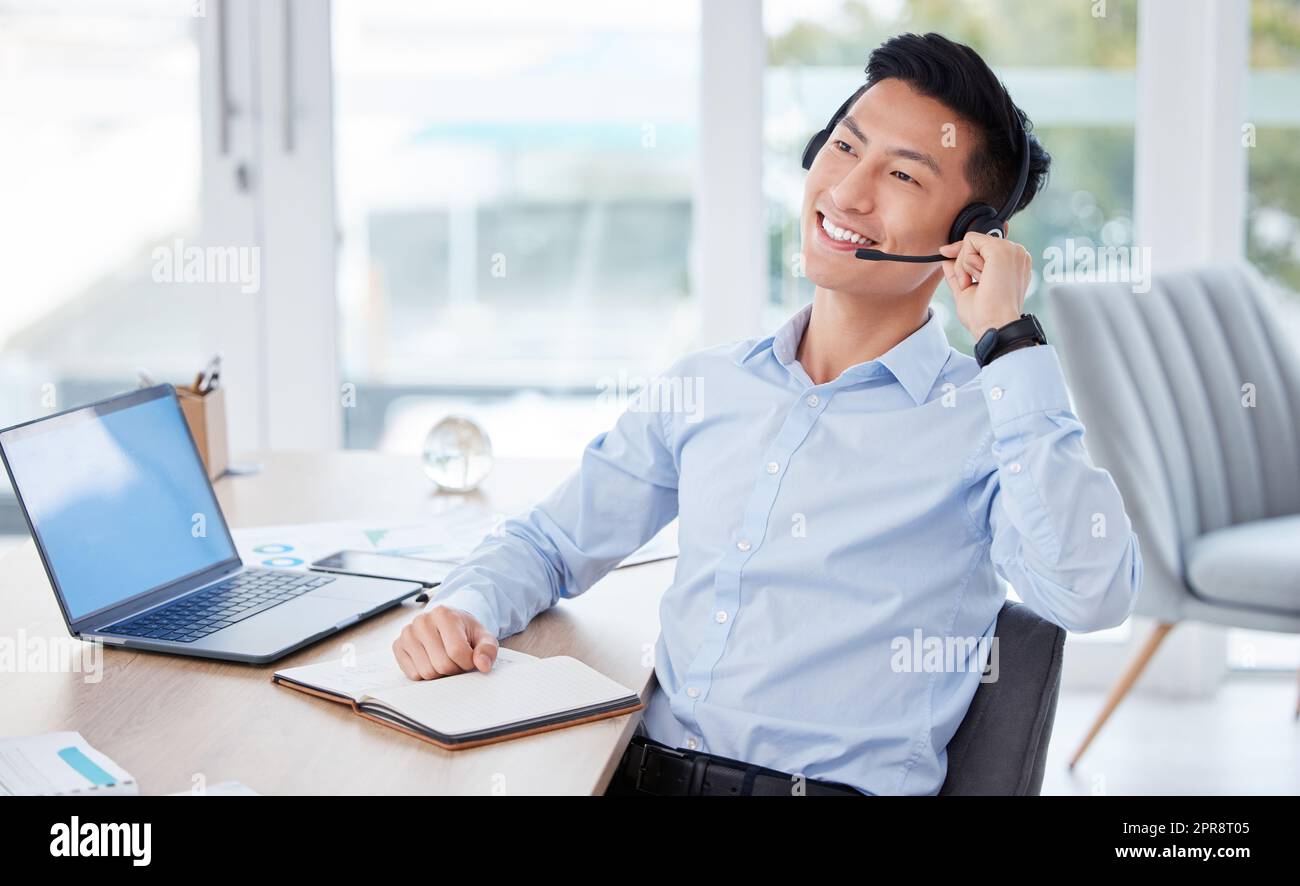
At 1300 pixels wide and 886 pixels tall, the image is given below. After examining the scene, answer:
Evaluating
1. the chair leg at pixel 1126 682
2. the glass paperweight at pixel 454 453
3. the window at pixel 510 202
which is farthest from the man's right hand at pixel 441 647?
the window at pixel 510 202

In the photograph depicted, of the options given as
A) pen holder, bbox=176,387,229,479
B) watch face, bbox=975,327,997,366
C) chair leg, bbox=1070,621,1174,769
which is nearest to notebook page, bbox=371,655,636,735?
watch face, bbox=975,327,997,366

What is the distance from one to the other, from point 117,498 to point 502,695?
0.51 metres

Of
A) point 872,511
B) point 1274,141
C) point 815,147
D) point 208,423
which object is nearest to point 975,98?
point 815,147

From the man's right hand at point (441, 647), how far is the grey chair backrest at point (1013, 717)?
481 mm

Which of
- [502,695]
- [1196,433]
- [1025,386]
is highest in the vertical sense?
[1025,386]

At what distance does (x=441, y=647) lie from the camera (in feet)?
4.09

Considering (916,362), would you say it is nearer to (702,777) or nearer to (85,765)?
(702,777)

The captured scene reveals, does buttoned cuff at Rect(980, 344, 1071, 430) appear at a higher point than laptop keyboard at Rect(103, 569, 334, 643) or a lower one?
higher

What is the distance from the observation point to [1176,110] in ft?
10.1

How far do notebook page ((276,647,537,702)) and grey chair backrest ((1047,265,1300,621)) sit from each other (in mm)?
1547

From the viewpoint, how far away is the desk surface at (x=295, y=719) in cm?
102

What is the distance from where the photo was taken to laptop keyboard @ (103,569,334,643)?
1.34m

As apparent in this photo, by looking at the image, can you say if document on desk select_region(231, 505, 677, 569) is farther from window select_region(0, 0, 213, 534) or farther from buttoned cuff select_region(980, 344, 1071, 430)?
window select_region(0, 0, 213, 534)

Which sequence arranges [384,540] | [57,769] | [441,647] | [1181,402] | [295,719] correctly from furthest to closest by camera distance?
[1181,402], [384,540], [441,647], [295,719], [57,769]
